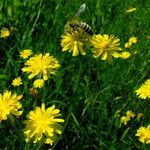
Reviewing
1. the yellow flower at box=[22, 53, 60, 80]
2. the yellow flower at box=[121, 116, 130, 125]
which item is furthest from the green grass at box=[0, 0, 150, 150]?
the yellow flower at box=[22, 53, 60, 80]

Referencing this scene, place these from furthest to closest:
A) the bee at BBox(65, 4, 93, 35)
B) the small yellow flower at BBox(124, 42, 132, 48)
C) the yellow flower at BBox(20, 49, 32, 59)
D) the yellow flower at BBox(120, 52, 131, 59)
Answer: the small yellow flower at BBox(124, 42, 132, 48), the yellow flower at BBox(120, 52, 131, 59), the yellow flower at BBox(20, 49, 32, 59), the bee at BBox(65, 4, 93, 35)

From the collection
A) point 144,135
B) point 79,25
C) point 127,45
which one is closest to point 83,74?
point 127,45

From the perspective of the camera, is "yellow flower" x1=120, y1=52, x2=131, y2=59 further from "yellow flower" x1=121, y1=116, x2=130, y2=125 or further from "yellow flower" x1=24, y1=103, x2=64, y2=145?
"yellow flower" x1=24, y1=103, x2=64, y2=145

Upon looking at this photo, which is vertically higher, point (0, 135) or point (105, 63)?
point (105, 63)

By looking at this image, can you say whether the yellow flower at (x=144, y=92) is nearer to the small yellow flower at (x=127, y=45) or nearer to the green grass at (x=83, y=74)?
the green grass at (x=83, y=74)

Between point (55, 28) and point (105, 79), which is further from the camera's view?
point (55, 28)

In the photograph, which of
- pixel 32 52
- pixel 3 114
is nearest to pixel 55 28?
pixel 32 52

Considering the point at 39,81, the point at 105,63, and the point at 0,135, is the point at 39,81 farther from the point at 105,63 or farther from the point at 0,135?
the point at 105,63

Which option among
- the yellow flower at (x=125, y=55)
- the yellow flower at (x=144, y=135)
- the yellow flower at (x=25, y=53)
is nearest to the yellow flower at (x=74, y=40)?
the yellow flower at (x=144, y=135)
